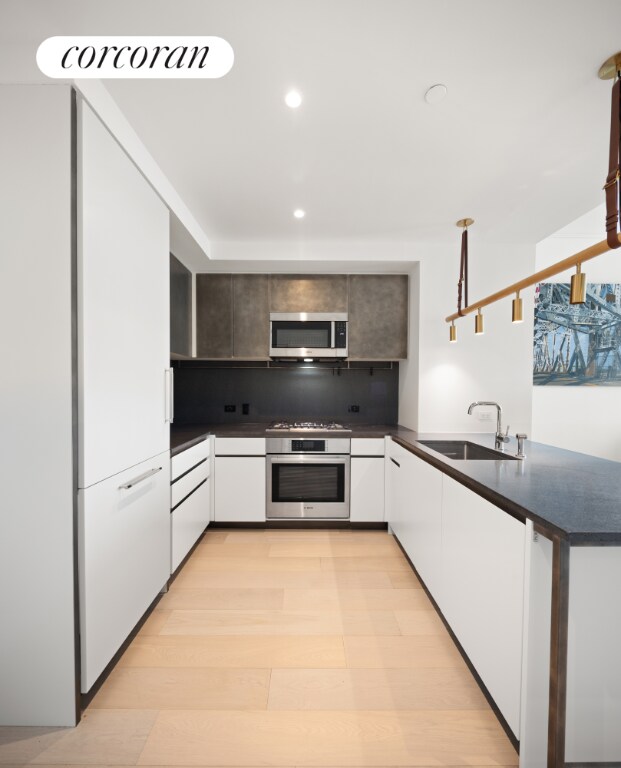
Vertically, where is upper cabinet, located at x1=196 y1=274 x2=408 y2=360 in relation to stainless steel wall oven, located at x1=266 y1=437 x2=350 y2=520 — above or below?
above

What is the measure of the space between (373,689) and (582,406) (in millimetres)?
3564

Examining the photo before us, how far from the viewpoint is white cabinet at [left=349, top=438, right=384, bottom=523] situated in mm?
3359

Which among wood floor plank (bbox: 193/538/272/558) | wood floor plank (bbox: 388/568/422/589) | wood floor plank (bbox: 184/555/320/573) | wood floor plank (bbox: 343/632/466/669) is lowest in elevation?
wood floor plank (bbox: 193/538/272/558)

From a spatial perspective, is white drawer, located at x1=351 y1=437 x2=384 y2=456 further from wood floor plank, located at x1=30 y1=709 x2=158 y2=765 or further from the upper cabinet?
wood floor plank, located at x1=30 y1=709 x2=158 y2=765

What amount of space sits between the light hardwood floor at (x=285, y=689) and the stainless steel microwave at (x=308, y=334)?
187 centimetres

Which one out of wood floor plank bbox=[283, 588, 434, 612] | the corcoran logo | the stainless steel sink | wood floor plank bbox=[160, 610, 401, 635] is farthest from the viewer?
the stainless steel sink

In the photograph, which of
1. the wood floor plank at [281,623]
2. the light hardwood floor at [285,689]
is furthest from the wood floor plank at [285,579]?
the wood floor plank at [281,623]

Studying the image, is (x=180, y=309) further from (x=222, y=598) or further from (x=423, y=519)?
(x=423, y=519)

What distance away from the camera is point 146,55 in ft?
4.63

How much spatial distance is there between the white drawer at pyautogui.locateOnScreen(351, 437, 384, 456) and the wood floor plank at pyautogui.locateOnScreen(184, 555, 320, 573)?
933 millimetres

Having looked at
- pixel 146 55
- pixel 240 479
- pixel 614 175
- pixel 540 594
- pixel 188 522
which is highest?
pixel 146 55

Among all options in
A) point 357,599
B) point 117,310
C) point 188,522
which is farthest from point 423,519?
point 117,310

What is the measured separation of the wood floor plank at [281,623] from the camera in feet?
6.59

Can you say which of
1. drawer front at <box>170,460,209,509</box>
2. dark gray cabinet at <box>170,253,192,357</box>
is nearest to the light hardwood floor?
drawer front at <box>170,460,209,509</box>
